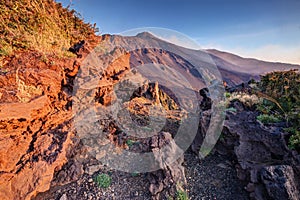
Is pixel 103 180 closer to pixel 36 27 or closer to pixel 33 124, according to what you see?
pixel 33 124

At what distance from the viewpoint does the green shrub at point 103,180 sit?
138 inches

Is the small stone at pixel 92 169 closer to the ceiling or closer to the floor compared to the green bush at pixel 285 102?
closer to the floor

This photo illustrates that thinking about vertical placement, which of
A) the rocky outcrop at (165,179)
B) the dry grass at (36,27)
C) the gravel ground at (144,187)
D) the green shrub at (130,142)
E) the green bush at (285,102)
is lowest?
the gravel ground at (144,187)

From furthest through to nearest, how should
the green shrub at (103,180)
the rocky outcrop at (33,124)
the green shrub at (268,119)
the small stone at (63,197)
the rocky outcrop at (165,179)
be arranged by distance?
the green shrub at (268,119)
the green shrub at (103,180)
the rocky outcrop at (165,179)
the small stone at (63,197)
the rocky outcrop at (33,124)

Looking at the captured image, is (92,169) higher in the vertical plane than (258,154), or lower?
lower

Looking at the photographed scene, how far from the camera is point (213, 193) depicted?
11.8 feet

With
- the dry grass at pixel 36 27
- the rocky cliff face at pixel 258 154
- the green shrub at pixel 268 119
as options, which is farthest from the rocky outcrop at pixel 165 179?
the dry grass at pixel 36 27

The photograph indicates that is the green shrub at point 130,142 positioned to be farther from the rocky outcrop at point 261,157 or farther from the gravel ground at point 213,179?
the rocky outcrop at point 261,157

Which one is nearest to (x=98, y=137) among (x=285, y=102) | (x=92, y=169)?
(x=92, y=169)

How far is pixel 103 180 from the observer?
3.57 meters

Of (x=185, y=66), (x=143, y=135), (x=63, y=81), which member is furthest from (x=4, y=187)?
(x=185, y=66)

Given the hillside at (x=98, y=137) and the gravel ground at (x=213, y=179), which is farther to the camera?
the gravel ground at (x=213, y=179)

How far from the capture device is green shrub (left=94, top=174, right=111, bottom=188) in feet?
11.5

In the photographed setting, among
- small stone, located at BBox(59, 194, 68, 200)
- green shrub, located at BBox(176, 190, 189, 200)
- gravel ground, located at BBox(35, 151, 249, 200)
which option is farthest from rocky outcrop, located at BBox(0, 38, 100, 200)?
green shrub, located at BBox(176, 190, 189, 200)
